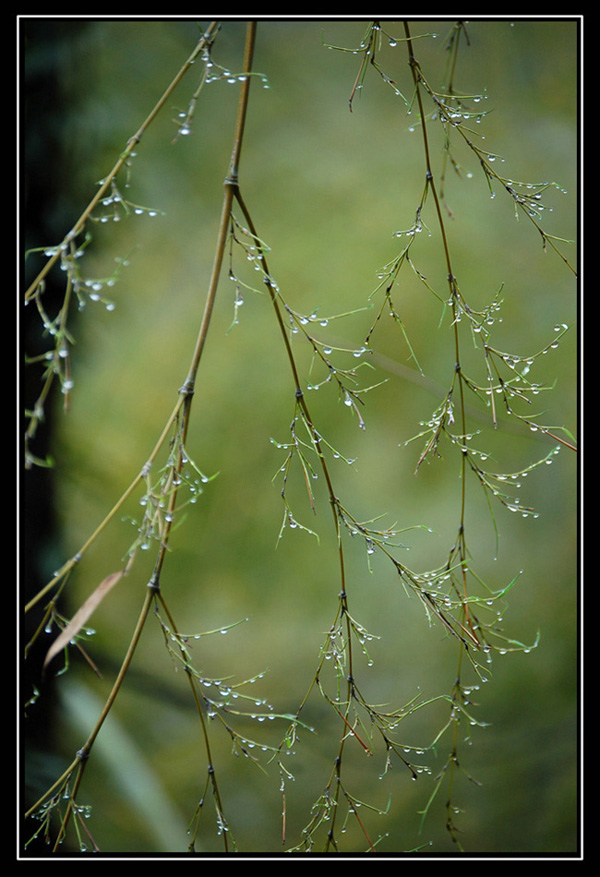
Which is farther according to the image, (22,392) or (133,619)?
(133,619)

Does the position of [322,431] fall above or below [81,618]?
above

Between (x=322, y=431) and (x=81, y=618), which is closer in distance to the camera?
(x=81, y=618)

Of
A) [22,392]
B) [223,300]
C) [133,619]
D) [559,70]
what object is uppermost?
[559,70]

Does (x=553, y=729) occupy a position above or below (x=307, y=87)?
below

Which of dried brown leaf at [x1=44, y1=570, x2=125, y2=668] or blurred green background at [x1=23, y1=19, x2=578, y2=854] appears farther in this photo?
blurred green background at [x1=23, y1=19, x2=578, y2=854]

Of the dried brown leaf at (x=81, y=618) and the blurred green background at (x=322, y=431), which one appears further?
the blurred green background at (x=322, y=431)
